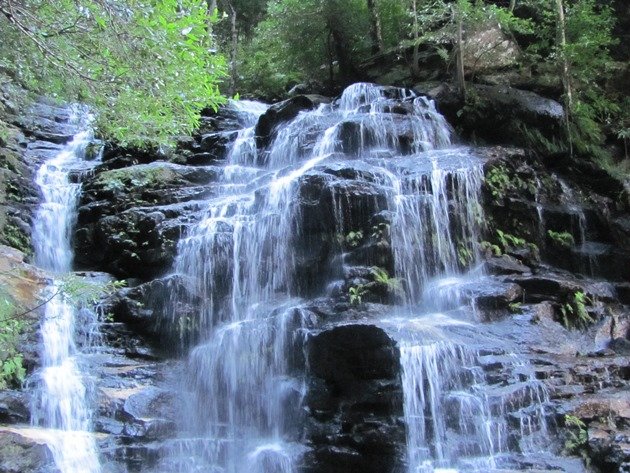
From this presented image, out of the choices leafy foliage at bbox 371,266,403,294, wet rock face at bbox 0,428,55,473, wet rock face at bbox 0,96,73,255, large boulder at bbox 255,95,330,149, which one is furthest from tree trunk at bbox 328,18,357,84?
wet rock face at bbox 0,428,55,473

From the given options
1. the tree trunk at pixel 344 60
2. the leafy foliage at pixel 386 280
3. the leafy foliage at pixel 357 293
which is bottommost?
the leafy foliage at pixel 357 293

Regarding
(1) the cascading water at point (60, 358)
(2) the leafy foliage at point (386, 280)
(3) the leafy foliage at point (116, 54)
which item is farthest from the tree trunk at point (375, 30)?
(3) the leafy foliage at point (116, 54)

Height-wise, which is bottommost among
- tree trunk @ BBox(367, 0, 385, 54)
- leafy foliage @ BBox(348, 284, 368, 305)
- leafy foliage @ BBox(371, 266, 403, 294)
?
leafy foliage @ BBox(348, 284, 368, 305)

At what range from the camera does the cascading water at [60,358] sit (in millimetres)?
7363

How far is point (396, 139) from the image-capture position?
42.7 feet

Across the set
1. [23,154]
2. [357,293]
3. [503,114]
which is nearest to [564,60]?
[503,114]

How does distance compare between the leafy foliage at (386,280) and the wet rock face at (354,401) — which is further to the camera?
the leafy foliage at (386,280)

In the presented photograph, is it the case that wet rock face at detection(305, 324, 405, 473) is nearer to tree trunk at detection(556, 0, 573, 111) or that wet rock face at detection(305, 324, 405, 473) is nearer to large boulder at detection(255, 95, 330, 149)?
large boulder at detection(255, 95, 330, 149)

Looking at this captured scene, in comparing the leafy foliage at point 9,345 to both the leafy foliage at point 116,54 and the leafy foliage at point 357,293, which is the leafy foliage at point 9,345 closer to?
the leafy foliage at point 116,54

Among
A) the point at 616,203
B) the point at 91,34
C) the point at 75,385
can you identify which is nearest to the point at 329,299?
the point at 75,385

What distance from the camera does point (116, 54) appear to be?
19.9 ft

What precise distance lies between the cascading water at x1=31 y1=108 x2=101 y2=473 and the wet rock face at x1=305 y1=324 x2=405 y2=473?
3.07 metres

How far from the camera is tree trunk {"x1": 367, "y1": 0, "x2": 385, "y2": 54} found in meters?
18.0

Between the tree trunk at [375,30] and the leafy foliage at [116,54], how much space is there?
11997 mm
